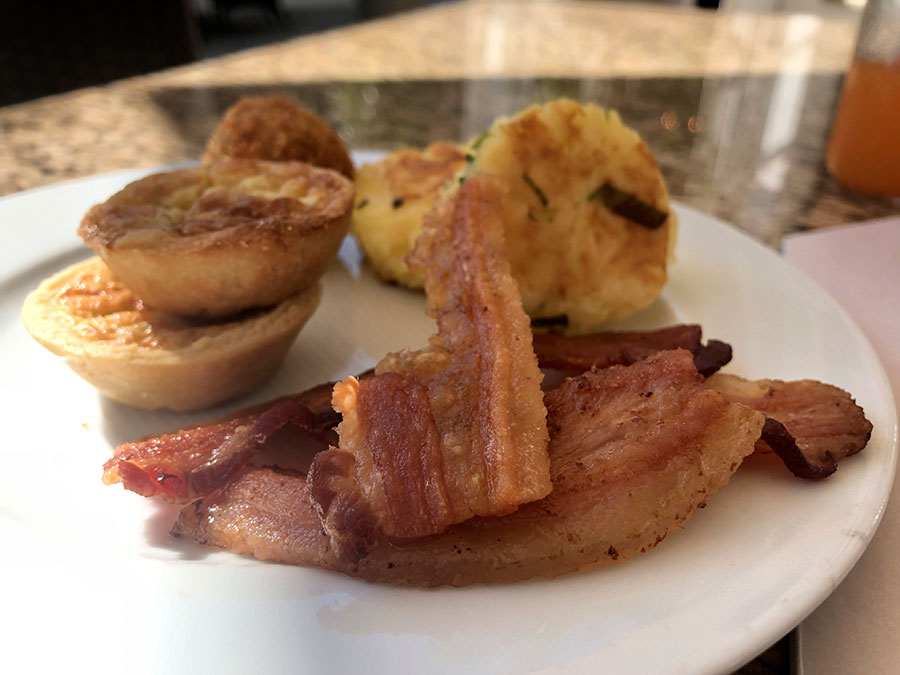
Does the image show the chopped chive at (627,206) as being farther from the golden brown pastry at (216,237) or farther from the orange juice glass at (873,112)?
the orange juice glass at (873,112)

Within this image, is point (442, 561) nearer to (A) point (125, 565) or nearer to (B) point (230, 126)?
(A) point (125, 565)

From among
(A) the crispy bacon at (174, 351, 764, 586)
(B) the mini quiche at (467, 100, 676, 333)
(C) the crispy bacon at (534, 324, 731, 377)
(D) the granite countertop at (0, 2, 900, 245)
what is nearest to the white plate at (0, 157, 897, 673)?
(A) the crispy bacon at (174, 351, 764, 586)

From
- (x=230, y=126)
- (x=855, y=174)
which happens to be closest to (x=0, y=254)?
(x=230, y=126)

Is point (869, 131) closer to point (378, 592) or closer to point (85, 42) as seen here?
point (378, 592)

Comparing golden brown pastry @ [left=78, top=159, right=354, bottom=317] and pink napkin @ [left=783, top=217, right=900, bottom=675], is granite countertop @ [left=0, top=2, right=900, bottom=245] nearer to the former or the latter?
pink napkin @ [left=783, top=217, right=900, bottom=675]

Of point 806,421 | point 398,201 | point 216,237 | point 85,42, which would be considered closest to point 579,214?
point 398,201

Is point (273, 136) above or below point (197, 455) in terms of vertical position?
above
